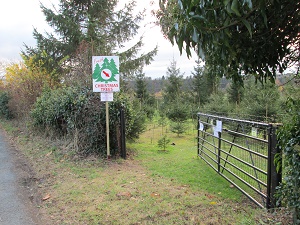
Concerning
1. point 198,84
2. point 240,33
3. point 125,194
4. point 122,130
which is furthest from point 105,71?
point 198,84

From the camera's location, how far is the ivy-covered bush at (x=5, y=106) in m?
17.5

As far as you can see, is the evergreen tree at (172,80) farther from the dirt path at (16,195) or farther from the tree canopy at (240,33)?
the tree canopy at (240,33)

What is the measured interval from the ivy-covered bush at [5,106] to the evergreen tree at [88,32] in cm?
422

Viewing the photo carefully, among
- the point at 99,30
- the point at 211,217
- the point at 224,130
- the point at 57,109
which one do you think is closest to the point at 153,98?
the point at 99,30

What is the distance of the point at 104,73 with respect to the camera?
21.0 feet

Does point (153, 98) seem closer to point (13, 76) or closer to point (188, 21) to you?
point (13, 76)

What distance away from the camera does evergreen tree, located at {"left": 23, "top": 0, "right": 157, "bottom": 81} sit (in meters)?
14.0

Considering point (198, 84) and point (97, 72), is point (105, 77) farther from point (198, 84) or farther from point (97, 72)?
point (198, 84)

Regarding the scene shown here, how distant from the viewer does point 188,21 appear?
1907 mm

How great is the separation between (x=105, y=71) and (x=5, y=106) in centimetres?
1466

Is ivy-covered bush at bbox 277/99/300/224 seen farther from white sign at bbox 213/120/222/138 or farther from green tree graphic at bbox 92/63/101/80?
green tree graphic at bbox 92/63/101/80

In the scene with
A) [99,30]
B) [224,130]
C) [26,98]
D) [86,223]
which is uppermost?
[99,30]

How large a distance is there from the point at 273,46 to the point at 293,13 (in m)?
0.38

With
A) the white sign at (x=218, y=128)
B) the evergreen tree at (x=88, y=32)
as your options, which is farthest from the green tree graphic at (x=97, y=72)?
the evergreen tree at (x=88, y=32)
